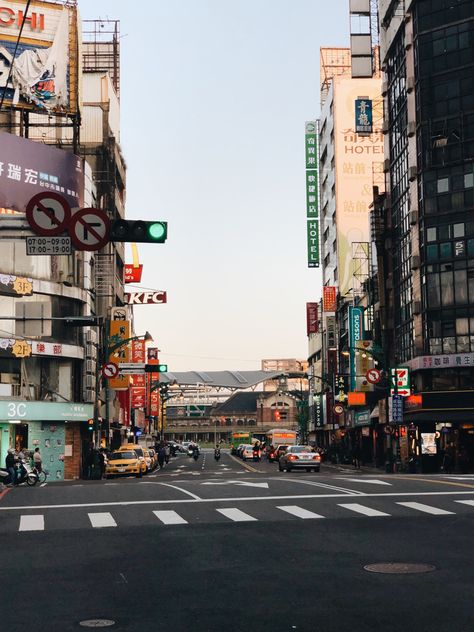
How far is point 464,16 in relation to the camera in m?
67.1

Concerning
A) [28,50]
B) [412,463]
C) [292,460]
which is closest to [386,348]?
[412,463]

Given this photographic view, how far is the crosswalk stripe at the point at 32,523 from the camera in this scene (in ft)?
60.6

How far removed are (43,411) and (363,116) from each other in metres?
49.7

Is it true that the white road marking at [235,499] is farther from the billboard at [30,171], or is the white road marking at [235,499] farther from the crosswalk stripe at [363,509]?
the billboard at [30,171]

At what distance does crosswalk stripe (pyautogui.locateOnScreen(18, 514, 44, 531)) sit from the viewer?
60.6ft

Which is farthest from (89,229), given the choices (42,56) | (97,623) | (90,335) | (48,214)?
(90,335)

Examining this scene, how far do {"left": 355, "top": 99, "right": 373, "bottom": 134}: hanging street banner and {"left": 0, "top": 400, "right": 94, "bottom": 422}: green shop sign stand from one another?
144 ft

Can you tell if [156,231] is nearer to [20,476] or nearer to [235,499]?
[235,499]

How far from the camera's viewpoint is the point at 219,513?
20484 millimetres

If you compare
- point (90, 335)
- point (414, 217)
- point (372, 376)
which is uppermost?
point (414, 217)

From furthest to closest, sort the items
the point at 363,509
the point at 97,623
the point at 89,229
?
the point at 363,509 < the point at 89,229 < the point at 97,623

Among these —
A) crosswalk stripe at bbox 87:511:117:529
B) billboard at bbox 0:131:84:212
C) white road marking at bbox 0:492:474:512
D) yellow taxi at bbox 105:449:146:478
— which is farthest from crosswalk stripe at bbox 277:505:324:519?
billboard at bbox 0:131:84:212

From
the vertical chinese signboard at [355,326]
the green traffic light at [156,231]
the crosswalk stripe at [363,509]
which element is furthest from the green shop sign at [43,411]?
the green traffic light at [156,231]

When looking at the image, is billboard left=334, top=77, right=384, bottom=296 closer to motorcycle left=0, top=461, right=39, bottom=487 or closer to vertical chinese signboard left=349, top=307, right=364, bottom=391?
vertical chinese signboard left=349, top=307, right=364, bottom=391
